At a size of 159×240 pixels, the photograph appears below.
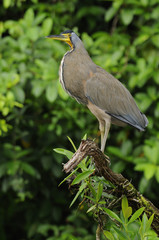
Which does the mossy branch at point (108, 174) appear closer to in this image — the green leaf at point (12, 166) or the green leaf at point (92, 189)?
the green leaf at point (92, 189)

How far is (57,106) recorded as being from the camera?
407 centimetres

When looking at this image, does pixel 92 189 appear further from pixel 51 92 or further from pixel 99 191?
pixel 51 92

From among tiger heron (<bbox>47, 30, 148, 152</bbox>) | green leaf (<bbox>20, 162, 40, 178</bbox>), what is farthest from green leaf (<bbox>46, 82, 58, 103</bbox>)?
tiger heron (<bbox>47, 30, 148, 152</bbox>)

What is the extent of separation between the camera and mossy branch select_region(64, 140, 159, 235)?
A: 1905mm

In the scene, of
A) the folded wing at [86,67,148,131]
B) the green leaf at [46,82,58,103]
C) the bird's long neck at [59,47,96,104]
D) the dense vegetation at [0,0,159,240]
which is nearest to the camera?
the bird's long neck at [59,47,96,104]

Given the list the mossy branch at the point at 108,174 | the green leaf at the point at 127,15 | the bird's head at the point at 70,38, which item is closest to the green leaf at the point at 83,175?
the mossy branch at the point at 108,174

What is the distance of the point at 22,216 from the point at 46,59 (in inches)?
76.3

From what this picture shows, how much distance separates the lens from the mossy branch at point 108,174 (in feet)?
6.25

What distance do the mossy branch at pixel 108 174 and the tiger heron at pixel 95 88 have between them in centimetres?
52

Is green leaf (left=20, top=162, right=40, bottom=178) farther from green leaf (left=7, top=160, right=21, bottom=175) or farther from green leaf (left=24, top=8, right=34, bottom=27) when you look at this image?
green leaf (left=24, top=8, right=34, bottom=27)

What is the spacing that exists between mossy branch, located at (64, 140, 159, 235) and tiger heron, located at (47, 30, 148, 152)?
516 millimetres

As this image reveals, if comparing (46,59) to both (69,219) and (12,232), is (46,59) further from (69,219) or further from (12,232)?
(12,232)

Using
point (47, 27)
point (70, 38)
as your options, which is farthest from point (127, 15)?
point (70, 38)

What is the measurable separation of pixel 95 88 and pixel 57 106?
157cm
